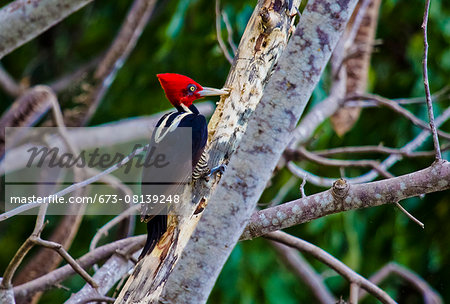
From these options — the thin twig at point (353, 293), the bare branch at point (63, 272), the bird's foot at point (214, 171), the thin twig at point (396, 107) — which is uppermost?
the thin twig at point (396, 107)

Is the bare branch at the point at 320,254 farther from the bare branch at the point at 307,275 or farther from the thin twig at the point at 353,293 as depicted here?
the bare branch at the point at 307,275

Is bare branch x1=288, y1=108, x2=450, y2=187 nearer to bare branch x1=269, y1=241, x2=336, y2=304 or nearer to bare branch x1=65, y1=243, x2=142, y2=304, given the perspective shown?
bare branch x1=269, y1=241, x2=336, y2=304

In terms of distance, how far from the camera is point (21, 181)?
5.69 metres

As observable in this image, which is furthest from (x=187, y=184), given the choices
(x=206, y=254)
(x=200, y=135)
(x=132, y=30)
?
(x=132, y=30)

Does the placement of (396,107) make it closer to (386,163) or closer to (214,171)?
(386,163)

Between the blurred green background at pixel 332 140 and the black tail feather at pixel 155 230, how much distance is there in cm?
199

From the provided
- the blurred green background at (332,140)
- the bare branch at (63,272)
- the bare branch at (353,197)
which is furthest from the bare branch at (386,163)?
the bare branch at (353,197)

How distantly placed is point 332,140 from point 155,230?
2.94 metres

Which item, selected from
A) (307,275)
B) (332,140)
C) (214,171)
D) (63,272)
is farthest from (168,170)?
(332,140)

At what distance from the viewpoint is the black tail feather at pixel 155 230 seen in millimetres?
2191

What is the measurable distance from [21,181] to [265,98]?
4663 mm

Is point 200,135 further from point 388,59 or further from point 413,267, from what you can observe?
point 388,59

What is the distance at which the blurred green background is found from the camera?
453 centimetres

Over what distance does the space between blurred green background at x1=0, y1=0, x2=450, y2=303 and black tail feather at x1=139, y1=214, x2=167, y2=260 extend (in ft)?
6.52
